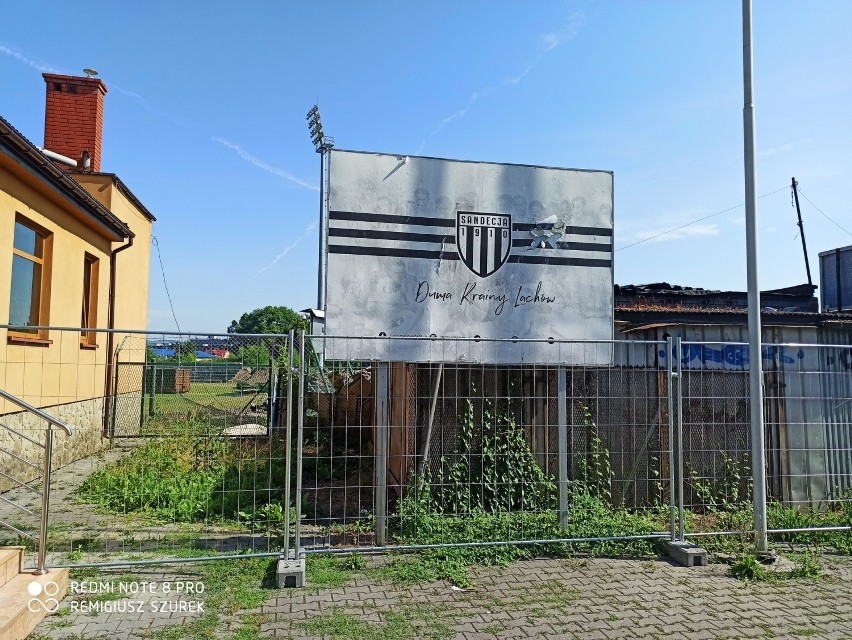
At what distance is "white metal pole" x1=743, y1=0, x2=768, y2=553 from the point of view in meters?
5.80

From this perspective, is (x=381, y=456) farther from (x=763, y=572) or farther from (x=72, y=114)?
(x=72, y=114)

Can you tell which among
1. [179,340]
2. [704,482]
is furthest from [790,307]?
[179,340]

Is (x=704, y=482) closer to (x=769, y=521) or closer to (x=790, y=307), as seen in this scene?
(x=769, y=521)

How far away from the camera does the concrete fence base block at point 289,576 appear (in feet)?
16.0

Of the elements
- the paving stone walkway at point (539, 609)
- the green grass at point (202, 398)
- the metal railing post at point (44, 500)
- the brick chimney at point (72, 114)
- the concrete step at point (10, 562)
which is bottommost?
the paving stone walkway at point (539, 609)

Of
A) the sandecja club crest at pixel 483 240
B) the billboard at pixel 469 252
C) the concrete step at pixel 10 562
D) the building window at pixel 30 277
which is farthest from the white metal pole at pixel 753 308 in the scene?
the building window at pixel 30 277

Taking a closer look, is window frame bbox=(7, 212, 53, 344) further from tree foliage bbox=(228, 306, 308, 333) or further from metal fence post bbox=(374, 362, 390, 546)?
tree foliage bbox=(228, 306, 308, 333)

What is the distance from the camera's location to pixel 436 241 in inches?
247

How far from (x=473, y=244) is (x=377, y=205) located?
1.14 m

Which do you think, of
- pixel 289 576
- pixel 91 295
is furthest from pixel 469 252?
pixel 91 295

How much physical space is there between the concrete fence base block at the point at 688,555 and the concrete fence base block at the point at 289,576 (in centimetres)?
366

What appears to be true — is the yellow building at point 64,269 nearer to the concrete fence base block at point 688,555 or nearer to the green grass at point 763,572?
the concrete fence base block at point 688,555

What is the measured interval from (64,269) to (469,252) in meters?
8.13

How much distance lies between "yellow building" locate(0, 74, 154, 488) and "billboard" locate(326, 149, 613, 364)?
9.77ft
